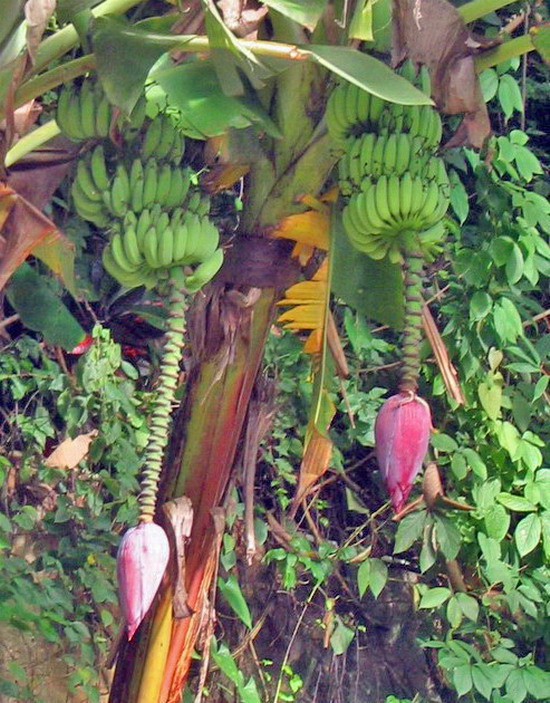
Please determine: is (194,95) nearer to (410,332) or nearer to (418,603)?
(410,332)

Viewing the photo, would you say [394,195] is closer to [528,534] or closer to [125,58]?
[125,58]

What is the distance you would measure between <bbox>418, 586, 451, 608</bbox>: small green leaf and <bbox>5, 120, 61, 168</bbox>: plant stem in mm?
1047

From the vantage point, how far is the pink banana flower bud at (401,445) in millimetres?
809

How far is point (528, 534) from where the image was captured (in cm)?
164

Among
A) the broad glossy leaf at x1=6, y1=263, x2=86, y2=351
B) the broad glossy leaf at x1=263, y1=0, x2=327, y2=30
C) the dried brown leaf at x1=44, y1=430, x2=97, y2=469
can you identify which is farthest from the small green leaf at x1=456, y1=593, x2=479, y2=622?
the broad glossy leaf at x1=263, y1=0, x2=327, y2=30

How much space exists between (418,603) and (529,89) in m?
1.03

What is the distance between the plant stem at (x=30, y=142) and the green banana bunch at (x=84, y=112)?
0.08 metres

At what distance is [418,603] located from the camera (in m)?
1.79

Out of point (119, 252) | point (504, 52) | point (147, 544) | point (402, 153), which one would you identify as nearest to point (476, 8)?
point (504, 52)

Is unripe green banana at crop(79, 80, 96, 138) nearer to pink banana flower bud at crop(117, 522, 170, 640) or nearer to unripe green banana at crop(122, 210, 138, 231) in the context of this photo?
unripe green banana at crop(122, 210, 138, 231)

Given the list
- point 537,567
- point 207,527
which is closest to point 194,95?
point 207,527

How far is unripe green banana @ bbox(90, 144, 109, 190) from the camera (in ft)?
2.81

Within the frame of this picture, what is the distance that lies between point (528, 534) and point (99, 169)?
1.07 meters

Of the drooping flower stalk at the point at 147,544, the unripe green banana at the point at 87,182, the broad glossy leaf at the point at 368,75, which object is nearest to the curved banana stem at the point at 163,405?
the drooping flower stalk at the point at 147,544
